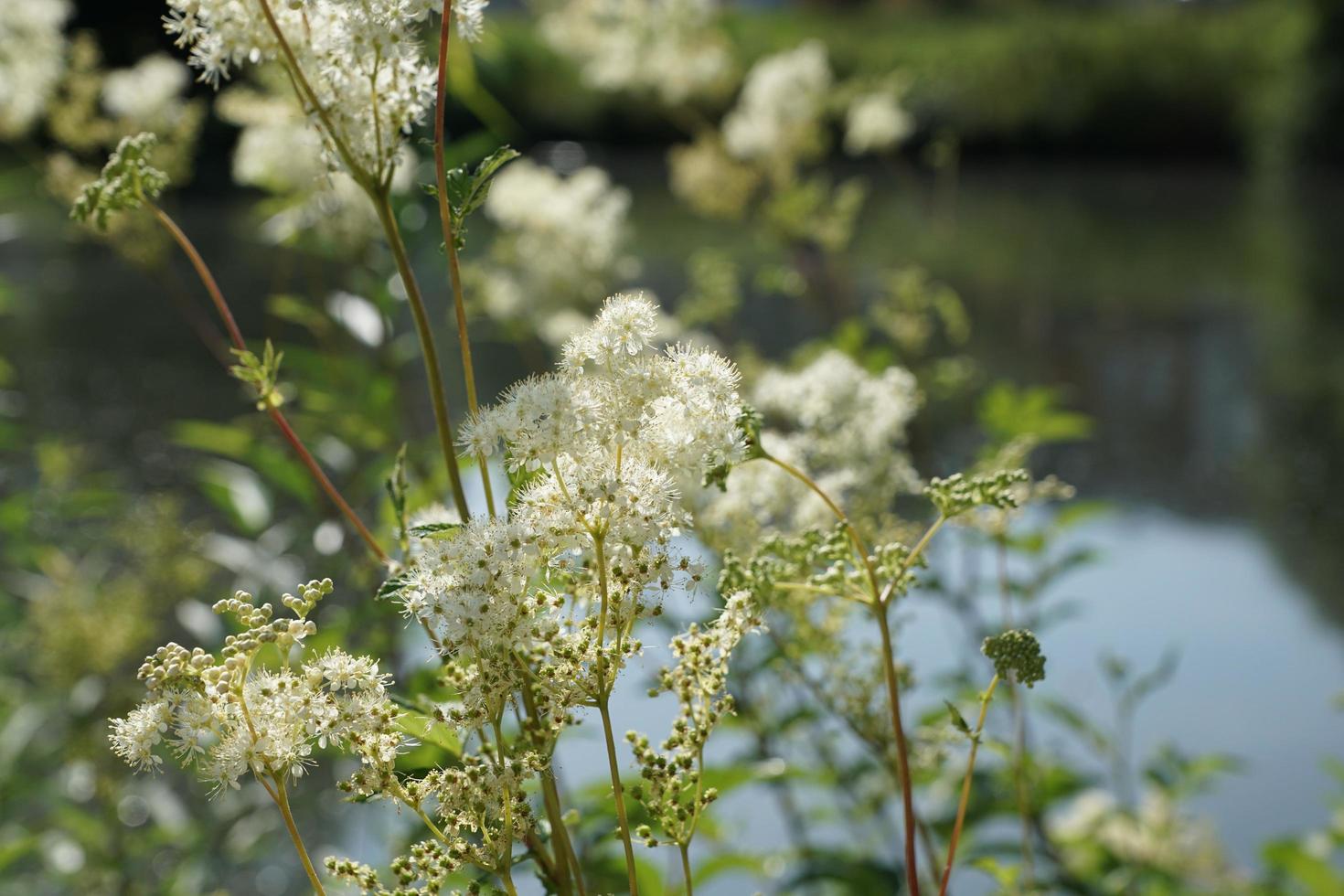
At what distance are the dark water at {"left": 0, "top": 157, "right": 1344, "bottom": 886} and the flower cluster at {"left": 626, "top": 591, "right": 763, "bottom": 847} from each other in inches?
43.1

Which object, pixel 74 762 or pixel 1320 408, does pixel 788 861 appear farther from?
pixel 1320 408

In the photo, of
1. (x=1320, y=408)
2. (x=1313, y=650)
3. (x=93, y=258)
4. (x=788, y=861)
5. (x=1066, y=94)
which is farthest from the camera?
(x=1066, y=94)

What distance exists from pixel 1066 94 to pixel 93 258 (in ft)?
16.2

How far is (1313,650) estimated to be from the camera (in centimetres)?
182

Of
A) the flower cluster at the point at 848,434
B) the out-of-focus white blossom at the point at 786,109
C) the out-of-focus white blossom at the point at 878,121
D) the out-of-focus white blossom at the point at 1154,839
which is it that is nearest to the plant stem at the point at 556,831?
the flower cluster at the point at 848,434

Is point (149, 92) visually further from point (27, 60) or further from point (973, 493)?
point (973, 493)

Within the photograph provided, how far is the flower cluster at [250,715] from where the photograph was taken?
336 millimetres

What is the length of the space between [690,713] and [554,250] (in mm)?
1168

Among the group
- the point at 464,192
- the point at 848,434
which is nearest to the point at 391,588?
the point at 464,192

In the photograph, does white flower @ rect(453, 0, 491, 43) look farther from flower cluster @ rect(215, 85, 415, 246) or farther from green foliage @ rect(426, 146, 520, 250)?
flower cluster @ rect(215, 85, 415, 246)

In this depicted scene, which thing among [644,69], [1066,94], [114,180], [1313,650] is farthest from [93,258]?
[1066,94]

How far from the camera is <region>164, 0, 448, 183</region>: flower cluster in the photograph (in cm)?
39

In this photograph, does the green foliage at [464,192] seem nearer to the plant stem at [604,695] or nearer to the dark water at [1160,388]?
the plant stem at [604,695]

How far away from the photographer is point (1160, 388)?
3127 mm
